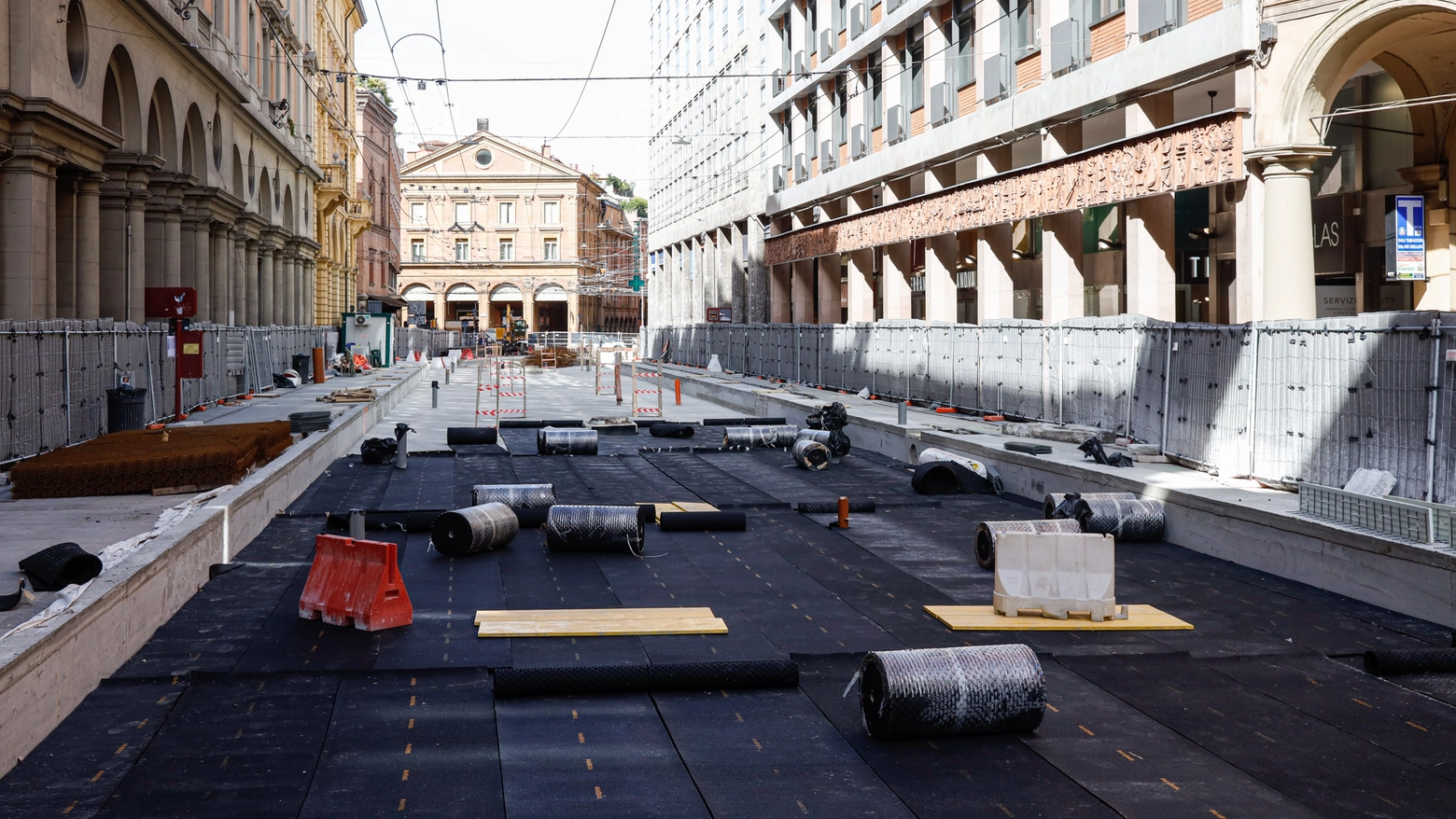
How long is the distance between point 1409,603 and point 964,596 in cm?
350

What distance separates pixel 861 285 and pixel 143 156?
84.3 feet

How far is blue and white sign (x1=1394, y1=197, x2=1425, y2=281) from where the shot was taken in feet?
79.8

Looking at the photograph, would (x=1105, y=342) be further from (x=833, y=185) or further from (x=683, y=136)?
(x=683, y=136)

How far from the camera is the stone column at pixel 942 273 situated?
125 feet

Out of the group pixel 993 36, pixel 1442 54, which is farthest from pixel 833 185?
pixel 1442 54

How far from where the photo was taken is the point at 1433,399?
36.8 ft

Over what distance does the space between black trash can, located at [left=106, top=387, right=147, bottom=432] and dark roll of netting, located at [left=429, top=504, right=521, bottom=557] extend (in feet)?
30.0

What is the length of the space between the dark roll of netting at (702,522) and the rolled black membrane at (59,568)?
22.5ft

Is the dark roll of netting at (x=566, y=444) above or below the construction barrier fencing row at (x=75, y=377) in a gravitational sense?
below

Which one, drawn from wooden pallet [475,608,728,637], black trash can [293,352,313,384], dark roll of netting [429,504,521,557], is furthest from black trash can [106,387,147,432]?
black trash can [293,352,313,384]

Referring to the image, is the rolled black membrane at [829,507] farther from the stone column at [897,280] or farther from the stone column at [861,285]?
the stone column at [861,285]

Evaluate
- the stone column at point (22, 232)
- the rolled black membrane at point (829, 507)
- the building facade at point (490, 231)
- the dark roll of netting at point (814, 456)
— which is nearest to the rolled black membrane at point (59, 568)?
the rolled black membrane at point (829, 507)

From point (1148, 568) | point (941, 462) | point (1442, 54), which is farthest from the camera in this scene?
point (1442, 54)

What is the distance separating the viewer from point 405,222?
12112 centimetres
